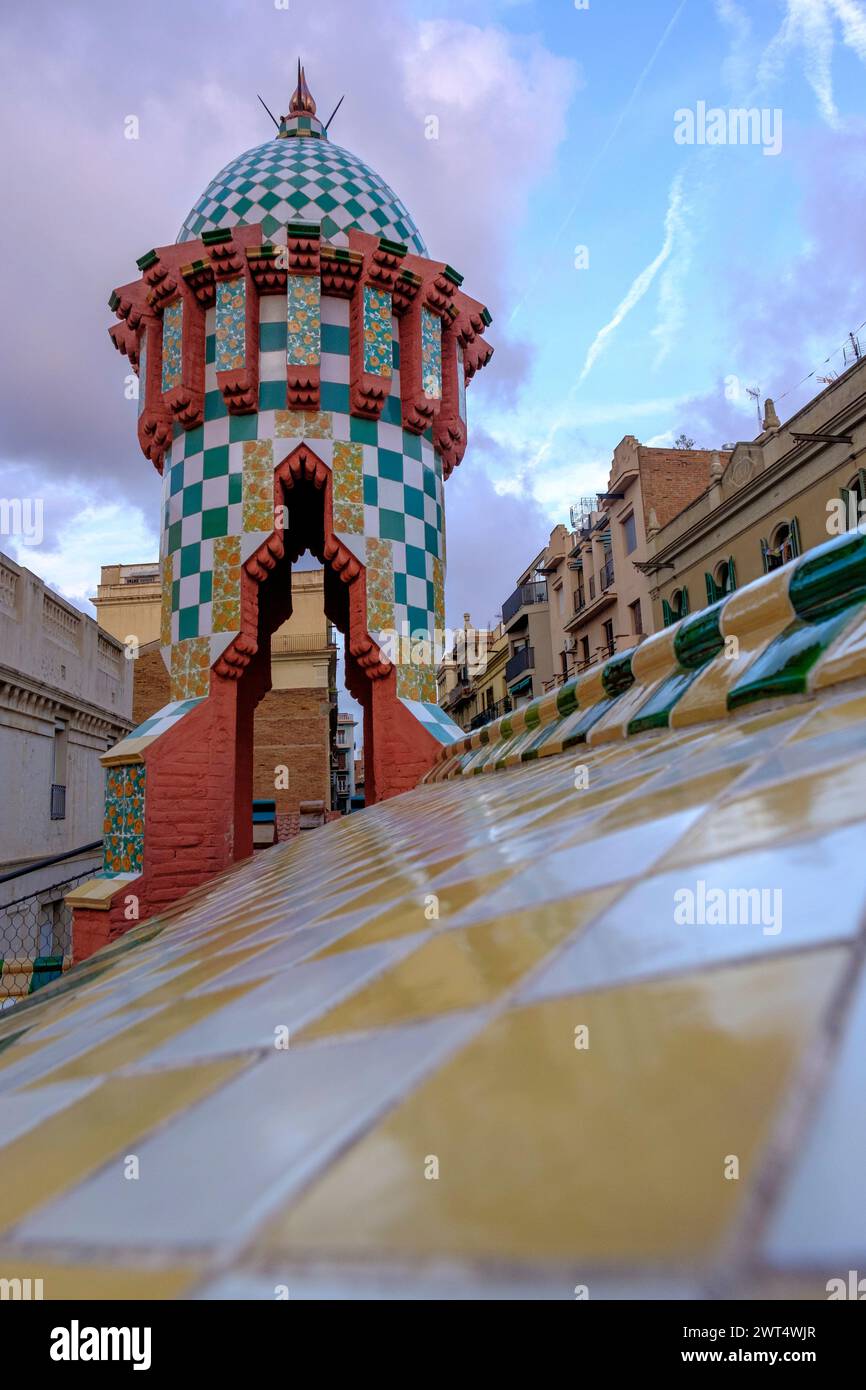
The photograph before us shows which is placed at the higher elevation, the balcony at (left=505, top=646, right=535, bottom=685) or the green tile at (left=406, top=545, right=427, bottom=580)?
the balcony at (left=505, top=646, right=535, bottom=685)

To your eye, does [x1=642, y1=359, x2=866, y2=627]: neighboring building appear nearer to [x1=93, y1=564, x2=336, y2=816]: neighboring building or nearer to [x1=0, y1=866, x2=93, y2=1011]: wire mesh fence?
[x1=93, y1=564, x2=336, y2=816]: neighboring building

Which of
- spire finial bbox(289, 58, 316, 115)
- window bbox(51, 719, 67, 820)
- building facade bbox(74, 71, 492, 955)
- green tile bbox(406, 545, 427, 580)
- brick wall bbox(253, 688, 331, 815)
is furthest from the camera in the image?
brick wall bbox(253, 688, 331, 815)

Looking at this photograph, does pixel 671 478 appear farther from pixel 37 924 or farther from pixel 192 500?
pixel 192 500

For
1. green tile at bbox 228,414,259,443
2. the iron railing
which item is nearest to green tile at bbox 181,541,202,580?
green tile at bbox 228,414,259,443

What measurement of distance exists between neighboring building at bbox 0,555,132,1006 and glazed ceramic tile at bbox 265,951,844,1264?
9259 millimetres

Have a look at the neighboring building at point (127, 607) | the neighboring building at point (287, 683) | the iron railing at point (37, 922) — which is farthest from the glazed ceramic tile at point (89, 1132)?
the neighboring building at point (127, 607)

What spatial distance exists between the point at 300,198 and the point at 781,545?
34.5 feet

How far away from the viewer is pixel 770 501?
1352 cm

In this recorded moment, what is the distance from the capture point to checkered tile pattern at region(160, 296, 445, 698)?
15.1 feet

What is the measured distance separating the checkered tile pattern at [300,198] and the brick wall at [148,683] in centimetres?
1292

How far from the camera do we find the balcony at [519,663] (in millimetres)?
27438

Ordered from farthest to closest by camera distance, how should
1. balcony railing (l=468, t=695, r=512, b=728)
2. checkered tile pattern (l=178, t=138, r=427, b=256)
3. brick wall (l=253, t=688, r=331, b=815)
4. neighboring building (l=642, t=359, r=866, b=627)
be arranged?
balcony railing (l=468, t=695, r=512, b=728) < brick wall (l=253, t=688, r=331, b=815) < neighboring building (l=642, t=359, r=866, b=627) < checkered tile pattern (l=178, t=138, r=427, b=256)
